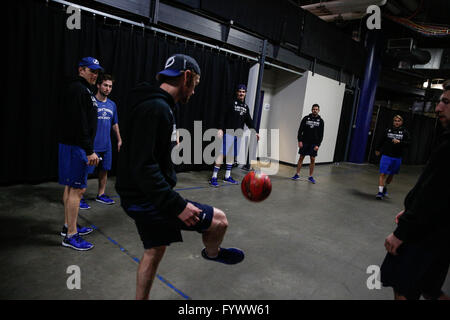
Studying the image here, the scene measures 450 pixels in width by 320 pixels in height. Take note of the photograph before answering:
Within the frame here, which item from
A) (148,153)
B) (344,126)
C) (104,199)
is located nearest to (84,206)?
(104,199)

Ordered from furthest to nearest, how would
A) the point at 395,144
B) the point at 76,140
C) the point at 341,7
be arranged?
the point at 341,7
the point at 395,144
the point at 76,140

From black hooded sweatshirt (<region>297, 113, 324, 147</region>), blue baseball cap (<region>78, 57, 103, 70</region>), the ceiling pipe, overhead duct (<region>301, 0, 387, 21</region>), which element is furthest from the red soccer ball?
the ceiling pipe

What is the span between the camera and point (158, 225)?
5.31 ft

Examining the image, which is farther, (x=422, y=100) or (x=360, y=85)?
(x=422, y=100)

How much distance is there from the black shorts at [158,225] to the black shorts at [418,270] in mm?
1097

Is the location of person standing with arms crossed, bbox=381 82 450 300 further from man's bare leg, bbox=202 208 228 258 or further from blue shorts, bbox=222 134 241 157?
blue shorts, bbox=222 134 241 157

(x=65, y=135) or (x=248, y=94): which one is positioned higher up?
(x=248, y=94)

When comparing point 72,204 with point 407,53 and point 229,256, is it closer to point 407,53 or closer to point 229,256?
point 229,256

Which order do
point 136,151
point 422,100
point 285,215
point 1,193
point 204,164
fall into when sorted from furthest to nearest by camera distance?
point 422,100, point 204,164, point 285,215, point 1,193, point 136,151

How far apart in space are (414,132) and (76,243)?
15041mm

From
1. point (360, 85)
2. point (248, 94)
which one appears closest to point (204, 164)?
point (248, 94)

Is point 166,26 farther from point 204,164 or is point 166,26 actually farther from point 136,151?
point 136,151
